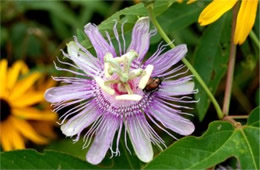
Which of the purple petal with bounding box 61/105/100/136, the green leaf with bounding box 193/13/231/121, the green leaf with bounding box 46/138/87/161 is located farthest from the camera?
the green leaf with bounding box 46/138/87/161

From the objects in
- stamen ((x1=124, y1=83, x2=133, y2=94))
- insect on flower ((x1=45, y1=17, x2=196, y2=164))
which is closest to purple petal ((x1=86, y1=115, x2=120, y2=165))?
insect on flower ((x1=45, y1=17, x2=196, y2=164))

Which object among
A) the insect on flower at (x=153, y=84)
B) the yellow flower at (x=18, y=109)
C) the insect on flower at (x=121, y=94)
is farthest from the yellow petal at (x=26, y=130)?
the insect on flower at (x=153, y=84)

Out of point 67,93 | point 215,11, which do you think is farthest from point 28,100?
point 215,11

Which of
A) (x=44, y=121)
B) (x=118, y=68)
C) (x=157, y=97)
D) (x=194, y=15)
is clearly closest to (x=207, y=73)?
(x=194, y=15)

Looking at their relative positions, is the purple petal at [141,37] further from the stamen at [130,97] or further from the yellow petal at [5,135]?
the yellow petal at [5,135]

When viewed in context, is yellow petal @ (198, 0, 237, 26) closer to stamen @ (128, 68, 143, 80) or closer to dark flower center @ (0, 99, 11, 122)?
stamen @ (128, 68, 143, 80)
